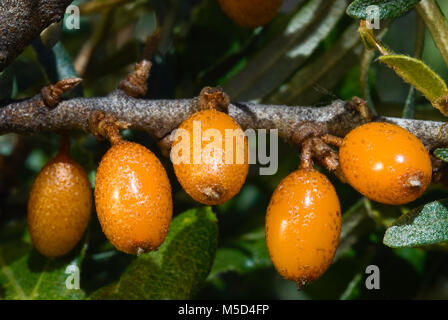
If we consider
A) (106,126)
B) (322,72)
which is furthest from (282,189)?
(322,72)

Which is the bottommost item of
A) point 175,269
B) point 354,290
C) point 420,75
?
point 354,290

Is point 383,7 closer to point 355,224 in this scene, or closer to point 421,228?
point 421,228

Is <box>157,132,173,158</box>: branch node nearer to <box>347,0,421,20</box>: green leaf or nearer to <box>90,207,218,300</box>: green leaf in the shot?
<box>90,207,218,300</box>: green leaf

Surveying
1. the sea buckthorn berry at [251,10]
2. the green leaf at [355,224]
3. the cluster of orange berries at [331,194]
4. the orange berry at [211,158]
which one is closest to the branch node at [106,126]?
the orange berry at [211,158]

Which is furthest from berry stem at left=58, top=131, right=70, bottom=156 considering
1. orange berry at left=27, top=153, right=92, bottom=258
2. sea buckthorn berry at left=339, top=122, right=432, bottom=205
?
sea buckthorn berry at left=339, top=122, right=432, bottom=205

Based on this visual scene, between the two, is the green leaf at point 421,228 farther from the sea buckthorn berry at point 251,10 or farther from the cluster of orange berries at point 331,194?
the sea buckthorn berry at point 251,10

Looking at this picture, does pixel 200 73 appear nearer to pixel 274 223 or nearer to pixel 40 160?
pixel 40 160

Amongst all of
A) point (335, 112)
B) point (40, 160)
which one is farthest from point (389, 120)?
point (40, 160)
